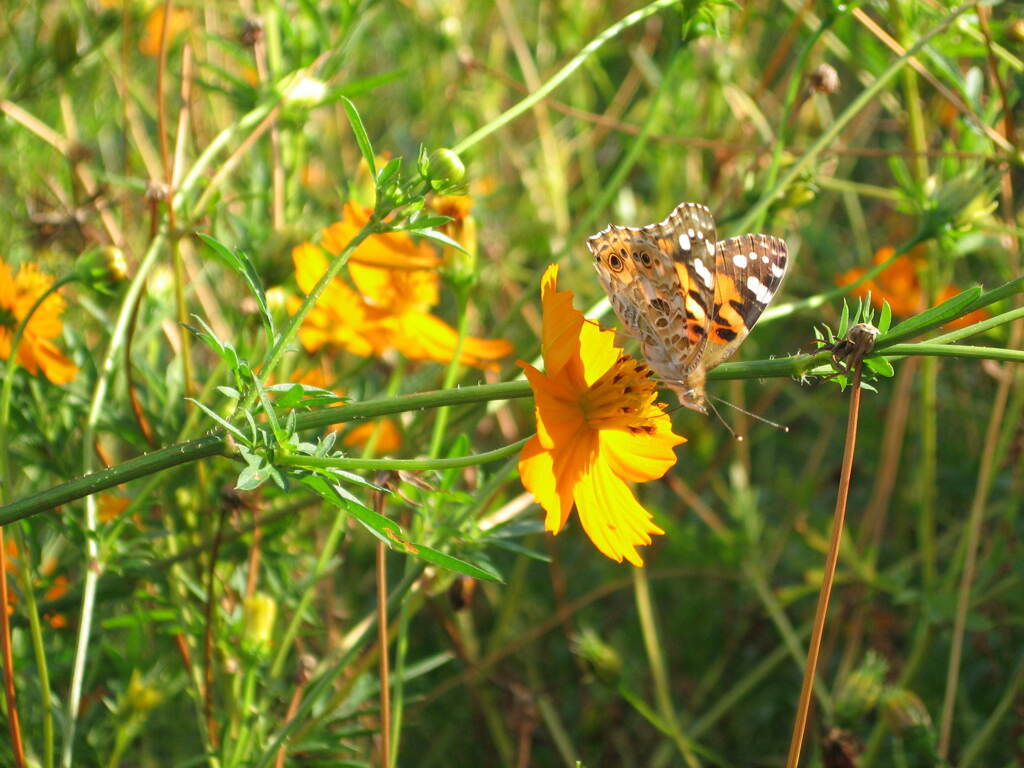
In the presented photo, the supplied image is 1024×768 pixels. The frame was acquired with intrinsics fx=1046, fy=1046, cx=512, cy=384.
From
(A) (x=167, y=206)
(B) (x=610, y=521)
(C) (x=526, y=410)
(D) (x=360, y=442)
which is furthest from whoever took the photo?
(C) (x=526, y=410)

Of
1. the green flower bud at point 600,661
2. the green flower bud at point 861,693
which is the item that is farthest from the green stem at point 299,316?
the green flower bud at point 861,693

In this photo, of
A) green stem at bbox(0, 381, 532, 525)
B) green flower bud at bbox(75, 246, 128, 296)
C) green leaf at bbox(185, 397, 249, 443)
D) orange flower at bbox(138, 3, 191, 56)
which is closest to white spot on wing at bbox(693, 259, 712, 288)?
green stem at bbox(0, 381, 532, 525)

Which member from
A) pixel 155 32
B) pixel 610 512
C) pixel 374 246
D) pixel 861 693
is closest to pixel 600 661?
pixel 861 693

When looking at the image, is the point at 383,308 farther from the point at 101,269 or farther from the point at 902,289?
the point at 902,289

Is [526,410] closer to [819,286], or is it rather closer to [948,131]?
[819,286]

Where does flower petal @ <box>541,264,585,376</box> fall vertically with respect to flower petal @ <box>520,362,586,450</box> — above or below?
above

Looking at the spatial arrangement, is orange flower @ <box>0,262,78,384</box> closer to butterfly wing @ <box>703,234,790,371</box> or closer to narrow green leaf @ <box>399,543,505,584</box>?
narrow green leaf @ <box>399,543,505,584</box>

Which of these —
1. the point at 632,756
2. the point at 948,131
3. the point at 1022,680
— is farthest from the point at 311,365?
the point at 948,131
